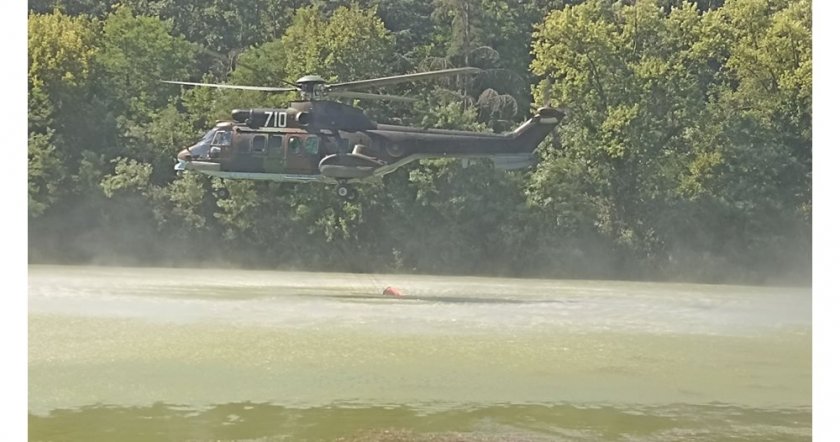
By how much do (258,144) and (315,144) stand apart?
0.62 metres

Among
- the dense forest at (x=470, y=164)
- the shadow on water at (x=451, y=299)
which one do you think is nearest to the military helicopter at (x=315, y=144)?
the shadow on water at (x=451, y=299)

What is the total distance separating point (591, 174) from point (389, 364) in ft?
24.8

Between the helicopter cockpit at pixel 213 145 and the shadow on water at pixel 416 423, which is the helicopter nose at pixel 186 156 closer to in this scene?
the helicopter cockpit at pixel 213 145

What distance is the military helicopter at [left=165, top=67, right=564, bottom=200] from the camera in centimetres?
1112

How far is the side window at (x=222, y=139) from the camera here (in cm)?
1123

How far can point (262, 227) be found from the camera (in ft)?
51.2

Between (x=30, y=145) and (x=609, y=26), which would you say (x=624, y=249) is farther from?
(x=30, y=145)

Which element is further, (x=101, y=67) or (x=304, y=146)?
(x=101, y=67)

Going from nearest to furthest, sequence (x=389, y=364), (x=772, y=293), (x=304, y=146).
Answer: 1. (x=389, y=364)
2. (x=304, y=146)
3. (x=772, y=293)

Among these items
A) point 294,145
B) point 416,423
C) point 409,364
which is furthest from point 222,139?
point 416,423

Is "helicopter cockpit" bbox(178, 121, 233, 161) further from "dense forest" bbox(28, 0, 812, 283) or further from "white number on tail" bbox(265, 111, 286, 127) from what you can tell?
"dense forest" bbox(28, 0, 812, 283)

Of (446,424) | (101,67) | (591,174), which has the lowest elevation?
(446,424)

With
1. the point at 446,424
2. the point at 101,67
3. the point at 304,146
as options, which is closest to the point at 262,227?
the point at 101,67

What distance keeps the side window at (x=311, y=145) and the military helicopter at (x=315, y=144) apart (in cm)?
1
